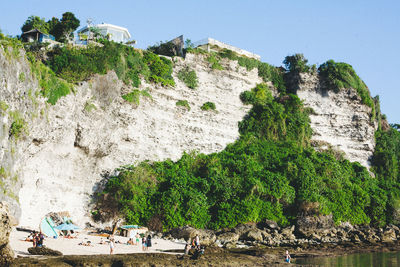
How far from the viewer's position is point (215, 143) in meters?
30.3

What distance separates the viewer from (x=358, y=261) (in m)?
18.6

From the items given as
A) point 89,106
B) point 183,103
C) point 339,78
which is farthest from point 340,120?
point 89,106

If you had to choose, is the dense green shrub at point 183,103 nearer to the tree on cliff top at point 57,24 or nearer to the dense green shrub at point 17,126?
the tree on cliff top at point 57,24

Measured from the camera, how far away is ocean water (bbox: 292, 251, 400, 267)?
17469mm

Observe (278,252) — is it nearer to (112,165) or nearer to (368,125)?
(112,165)

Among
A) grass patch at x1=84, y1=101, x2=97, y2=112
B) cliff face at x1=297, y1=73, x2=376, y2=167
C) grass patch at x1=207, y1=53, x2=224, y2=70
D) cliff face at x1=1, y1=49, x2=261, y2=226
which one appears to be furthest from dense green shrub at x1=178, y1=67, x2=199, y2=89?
cliff face at x1=297, y1=73, x2=376, y2=167

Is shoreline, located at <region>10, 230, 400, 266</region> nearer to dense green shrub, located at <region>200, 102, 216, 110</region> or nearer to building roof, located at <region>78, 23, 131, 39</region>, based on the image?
dense green shrub, located at <region>200, 102, 216, 110</region>

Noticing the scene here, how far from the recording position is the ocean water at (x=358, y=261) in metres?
17.5

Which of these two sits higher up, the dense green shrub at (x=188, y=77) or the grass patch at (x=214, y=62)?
the grass patch at (x=214, y=62)

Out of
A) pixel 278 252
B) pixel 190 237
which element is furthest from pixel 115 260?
pixel 278 252

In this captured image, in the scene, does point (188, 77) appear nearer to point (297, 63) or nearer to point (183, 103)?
point (183, 103)

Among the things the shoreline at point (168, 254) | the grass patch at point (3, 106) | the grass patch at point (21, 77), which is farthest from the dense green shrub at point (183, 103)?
the grass patch at point (3, 106)

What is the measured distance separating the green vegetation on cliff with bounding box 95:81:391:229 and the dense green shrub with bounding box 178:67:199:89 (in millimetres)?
5270

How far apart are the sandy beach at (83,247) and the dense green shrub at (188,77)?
14230 millimetres
